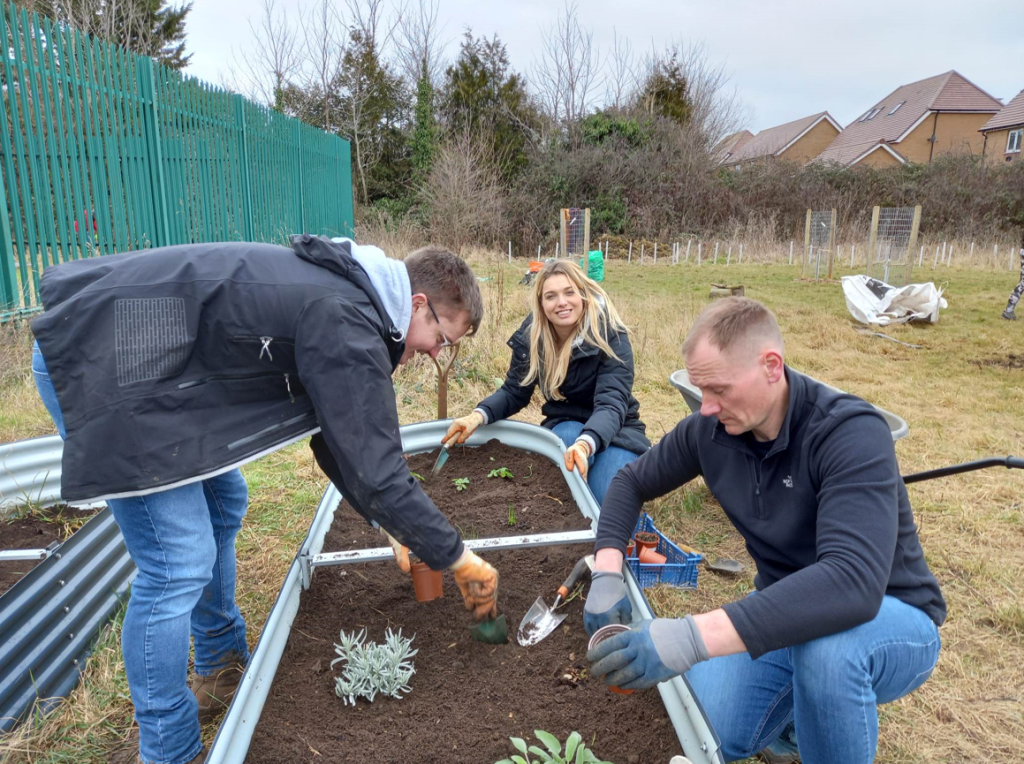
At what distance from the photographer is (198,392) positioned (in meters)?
1.56

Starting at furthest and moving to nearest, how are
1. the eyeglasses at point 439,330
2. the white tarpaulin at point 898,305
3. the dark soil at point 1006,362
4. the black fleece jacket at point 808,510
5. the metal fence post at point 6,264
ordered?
the white tarpaulin at point 898,305
the dark soil at point 1006,362
the metal fence post at point 6,264
the eyeglasses at point 439,330
the black fleece jacket at point 808,510

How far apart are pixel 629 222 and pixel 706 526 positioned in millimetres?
17660

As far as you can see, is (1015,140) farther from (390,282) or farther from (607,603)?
(390,282)

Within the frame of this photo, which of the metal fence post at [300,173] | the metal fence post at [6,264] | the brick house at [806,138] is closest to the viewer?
the metal fence post at [6,264]

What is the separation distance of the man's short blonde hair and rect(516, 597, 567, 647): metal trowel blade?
0.99 metres

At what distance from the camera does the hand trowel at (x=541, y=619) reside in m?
2.08

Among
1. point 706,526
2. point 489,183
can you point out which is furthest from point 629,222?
point 706,526

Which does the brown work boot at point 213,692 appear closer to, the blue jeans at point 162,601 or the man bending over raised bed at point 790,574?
the blue jeans at point 162,601

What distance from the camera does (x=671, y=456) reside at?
2016 mm

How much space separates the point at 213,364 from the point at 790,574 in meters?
1.49

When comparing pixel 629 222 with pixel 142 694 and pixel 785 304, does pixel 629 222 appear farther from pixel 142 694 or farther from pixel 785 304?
pixel 142 694

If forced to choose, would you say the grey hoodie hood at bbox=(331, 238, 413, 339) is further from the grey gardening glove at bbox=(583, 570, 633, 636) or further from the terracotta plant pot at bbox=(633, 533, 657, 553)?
the terracotta plant pot at bbox=(633, 533, 657, 553)

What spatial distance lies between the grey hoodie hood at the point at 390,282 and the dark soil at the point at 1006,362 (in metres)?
7.47

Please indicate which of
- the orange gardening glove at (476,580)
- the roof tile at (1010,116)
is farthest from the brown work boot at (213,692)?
the roof tile at (1010,116)
